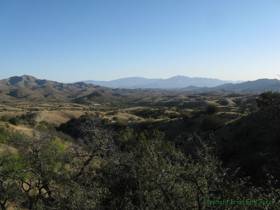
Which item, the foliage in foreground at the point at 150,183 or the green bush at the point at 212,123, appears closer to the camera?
the foliage in foreground at the point at 150,183

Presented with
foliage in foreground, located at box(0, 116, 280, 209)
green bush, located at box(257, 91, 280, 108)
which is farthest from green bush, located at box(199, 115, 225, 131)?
foliage in foreground, located at box(0, 116, 280, 209)

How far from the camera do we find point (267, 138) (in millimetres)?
15266

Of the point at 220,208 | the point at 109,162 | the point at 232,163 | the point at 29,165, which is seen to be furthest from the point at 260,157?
the point at 29,165

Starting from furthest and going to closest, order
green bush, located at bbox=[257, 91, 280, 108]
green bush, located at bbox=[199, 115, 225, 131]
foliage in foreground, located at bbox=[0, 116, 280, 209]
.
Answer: green bush, located at bbox=[199, 115, 225, 131] < green bush, located at bbox=[257, 91, 280, 108] < foliage in foreground, located at bbox=[0, 116, 280, 209]

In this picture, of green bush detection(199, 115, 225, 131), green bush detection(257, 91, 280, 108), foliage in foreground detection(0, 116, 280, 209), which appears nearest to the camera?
foliage in foreground detection(0, 116, 280, 209)

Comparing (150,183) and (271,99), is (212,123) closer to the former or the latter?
(271,99)

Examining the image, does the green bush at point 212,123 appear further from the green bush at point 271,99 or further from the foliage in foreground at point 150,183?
the foliage in foreground at point 150,183

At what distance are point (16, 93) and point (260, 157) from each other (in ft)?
710

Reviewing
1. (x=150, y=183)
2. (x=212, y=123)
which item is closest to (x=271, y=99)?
(x=212, y=123)

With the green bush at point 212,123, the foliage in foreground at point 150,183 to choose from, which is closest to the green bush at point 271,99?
the green bush at point 212,123

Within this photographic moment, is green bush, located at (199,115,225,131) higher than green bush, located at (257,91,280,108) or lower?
lower

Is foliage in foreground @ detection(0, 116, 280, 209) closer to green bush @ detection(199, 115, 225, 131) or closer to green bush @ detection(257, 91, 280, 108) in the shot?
green bush @ detection(257, 91, 280, 108)

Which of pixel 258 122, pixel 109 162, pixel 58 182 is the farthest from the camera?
pixel 258 122

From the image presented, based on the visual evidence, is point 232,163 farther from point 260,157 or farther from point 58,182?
point 58,182
